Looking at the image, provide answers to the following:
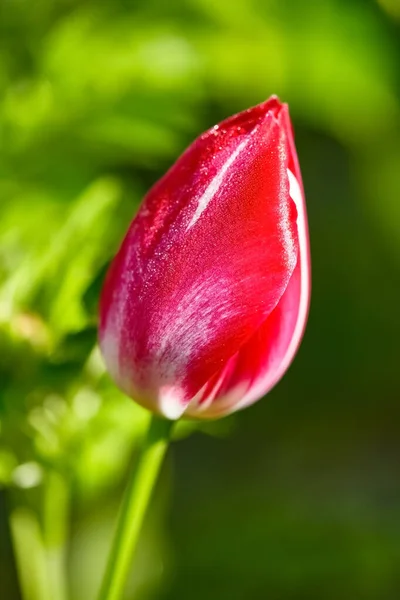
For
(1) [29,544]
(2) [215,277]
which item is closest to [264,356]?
(2) [215,277]

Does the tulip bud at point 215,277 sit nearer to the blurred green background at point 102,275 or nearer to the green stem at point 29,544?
the blurred green background at point 102,275

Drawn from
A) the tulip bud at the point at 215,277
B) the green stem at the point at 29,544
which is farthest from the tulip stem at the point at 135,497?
the green stem at the point at 29,544

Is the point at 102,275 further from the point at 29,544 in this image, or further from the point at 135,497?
the point at 29,544

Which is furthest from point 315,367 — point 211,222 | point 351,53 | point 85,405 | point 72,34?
point 211,222

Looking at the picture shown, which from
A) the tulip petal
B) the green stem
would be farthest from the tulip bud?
the green stem

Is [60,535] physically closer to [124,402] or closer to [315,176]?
[124,402]

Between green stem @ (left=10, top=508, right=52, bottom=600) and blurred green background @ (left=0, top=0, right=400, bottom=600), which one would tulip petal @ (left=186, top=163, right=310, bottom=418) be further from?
green stem @ (left=10, top=508, right=52, bottom=600)
